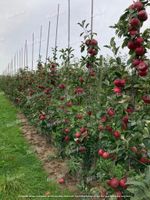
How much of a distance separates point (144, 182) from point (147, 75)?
1091mm

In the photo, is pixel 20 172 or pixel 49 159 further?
pixel 49 159

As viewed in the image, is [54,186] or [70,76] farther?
[70,76]

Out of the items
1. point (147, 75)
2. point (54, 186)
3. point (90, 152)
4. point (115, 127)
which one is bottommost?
point (54, 186)

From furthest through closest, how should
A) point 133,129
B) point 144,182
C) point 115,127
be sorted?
point 115,127, point 133,129, point 144,182

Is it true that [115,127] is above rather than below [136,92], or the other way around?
below

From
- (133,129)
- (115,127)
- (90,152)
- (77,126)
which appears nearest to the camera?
(133,129)

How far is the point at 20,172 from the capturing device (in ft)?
18.4

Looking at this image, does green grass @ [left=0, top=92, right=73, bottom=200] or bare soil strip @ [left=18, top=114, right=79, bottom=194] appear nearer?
green grass @ [left=0, top=92, right=73, bottom=200]

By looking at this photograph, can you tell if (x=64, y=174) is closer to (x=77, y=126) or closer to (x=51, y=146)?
(x=77, y=126)

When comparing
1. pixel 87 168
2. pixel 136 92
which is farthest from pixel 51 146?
pixel 136 92

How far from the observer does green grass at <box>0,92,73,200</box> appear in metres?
4.77

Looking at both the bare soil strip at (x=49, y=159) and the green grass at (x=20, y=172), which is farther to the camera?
the bare soil strip at (x=49, y=159)

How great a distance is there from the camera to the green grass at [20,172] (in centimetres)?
477

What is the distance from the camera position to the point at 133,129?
3068 mm
